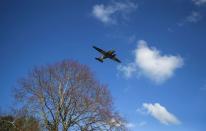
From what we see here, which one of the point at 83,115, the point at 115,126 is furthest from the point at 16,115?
the point at 115,126

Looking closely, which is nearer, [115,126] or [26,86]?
[115,126]

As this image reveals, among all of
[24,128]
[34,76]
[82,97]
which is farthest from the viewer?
[34,76]

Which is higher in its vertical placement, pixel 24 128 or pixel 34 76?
pixel 34 76

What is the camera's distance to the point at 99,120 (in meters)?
27.7

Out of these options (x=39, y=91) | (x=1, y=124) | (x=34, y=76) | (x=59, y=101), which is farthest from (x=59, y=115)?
(x=1, y=124)

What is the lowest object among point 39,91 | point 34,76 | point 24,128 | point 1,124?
point 24,128

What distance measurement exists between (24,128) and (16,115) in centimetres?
173

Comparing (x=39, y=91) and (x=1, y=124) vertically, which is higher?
(x=39, y=91)

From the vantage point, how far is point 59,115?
2797cm

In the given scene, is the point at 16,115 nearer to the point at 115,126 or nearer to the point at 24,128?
the point at 24,128

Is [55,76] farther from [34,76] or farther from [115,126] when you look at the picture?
[115,126]

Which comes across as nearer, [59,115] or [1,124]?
[59,115]

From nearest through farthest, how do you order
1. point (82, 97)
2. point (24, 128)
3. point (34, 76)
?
point (24, 128) < point (82, 97) < point (34, 76)

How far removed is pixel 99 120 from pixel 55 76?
6644 millimetres
